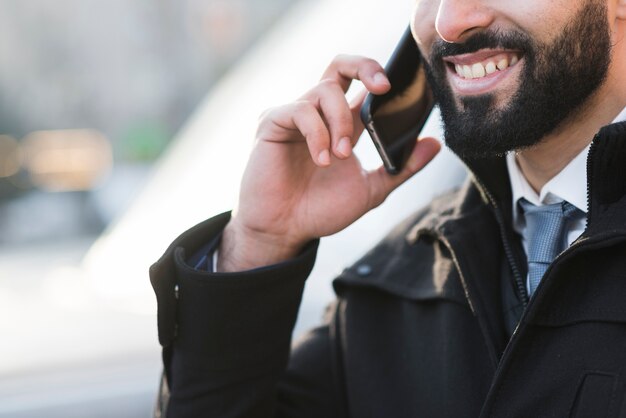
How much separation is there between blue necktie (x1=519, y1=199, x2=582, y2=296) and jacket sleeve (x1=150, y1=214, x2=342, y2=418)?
0.48 meters

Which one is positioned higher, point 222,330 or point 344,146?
point 344,146

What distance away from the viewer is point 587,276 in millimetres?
1839

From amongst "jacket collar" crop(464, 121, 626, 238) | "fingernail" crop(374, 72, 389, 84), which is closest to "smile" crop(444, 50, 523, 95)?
"fingernail" crop(374, 72, 389, 84)

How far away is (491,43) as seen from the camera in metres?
2.03

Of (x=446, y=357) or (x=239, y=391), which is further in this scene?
(x=239, y=391)

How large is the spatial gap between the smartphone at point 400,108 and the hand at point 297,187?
4 cm

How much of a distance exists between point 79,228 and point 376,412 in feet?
22.2

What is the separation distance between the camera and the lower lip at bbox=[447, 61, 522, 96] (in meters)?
2.04

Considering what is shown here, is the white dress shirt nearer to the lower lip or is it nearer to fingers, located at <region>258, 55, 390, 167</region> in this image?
the lower lip

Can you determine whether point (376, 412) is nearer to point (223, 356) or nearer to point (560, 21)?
point (223, 356)

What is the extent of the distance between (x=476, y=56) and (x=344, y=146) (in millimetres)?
324

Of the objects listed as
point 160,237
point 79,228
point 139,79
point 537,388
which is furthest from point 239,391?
point 139,79

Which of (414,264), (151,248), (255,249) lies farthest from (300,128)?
(151,248)

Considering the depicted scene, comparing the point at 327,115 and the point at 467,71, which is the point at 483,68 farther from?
the point at 327,115
